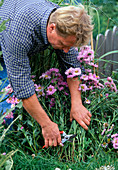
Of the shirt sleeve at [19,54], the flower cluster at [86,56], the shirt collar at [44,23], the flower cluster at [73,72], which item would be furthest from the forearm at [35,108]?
the flower cluster at [86,56]

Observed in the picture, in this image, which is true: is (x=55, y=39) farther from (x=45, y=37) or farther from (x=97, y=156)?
(x=97, y=156)

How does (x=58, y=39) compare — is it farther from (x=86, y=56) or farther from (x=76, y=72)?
(x=86, y=56)

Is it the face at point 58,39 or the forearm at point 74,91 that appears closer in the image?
the face at point 58,39

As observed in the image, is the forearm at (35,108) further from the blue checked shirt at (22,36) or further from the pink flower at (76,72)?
the pink flower at (76,72)

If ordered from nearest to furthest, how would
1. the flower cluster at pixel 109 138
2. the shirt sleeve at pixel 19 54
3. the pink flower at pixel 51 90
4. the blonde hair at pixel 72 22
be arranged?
the blonde hair at pixel 72 22, the shirt sleeve at pixel 19 54, the flower cluster at pixel 109 138, the pink flower at pixel 51 90

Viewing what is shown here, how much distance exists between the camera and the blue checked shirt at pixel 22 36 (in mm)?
1734

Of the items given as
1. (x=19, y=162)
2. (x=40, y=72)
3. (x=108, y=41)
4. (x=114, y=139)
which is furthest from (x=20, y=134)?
(x=108, y=41)

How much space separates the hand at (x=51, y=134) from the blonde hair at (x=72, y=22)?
0.73 m

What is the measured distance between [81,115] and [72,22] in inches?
33.7

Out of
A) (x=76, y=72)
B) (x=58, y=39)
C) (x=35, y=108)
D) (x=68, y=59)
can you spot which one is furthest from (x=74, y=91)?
(x=58, y=39)

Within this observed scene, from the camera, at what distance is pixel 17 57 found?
1.75 meters

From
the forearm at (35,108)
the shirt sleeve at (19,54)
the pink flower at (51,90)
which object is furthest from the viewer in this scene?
the pink flower at (51,90)

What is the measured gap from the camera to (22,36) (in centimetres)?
173

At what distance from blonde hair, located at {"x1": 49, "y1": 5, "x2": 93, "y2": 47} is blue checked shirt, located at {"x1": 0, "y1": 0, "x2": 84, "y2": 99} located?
0.14m
